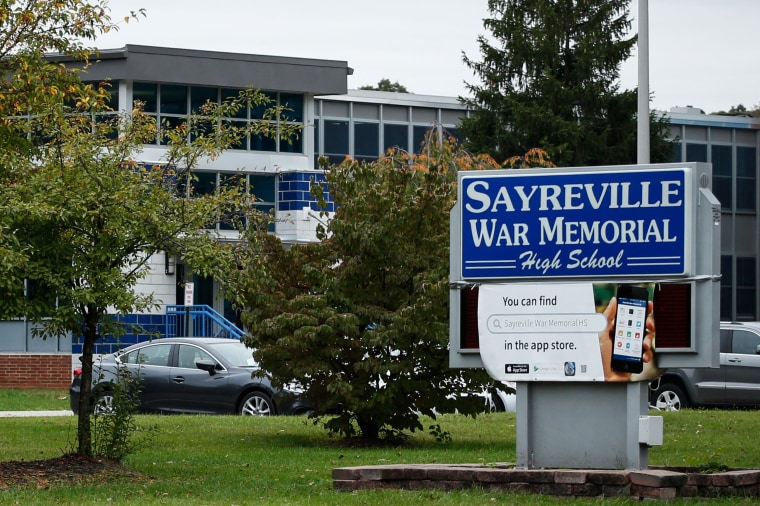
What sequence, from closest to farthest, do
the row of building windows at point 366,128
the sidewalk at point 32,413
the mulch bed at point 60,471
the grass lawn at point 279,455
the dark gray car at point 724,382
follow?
1. the grass lawn at point 279,455
2. the mulch bed at point 60,471
3. the sidewalk at point 32,413
4. the dark gray car at point 724,382
5. the row of building windows at point 366,128

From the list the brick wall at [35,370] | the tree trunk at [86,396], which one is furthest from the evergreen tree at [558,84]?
the tree trunk at [86,396]

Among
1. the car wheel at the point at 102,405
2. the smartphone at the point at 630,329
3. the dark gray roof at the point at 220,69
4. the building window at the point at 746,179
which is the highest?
the dark gray roof at the point at 220,69

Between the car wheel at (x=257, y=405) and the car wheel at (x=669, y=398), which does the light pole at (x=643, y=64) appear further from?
the car wheel at (x=257, y=405)

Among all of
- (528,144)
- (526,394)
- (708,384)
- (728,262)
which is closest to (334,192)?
(526,394)

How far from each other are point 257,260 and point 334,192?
136cm

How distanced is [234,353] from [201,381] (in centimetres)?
70

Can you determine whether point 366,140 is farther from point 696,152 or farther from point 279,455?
point 279,455

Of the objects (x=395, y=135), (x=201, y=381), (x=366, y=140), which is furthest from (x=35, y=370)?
(x=395, y=135)

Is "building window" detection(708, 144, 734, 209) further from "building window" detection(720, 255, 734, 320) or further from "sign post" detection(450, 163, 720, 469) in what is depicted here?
"sign post" detection(450, 163, 720, 469)

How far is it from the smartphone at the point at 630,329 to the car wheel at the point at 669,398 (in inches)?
529

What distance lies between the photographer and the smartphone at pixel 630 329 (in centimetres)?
1188

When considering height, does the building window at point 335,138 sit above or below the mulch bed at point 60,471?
above

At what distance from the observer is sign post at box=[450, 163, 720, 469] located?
465 inches

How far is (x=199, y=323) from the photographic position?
37.4 metres
